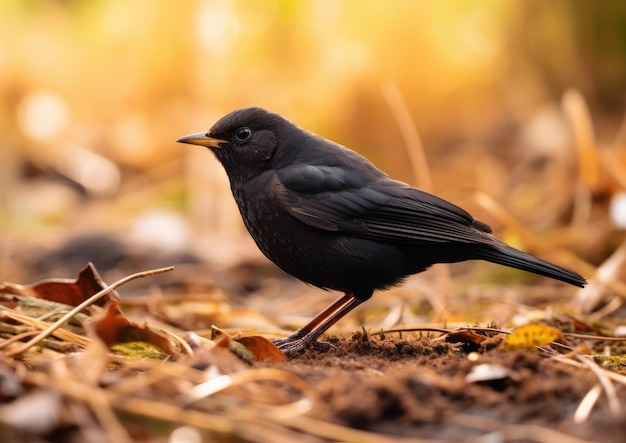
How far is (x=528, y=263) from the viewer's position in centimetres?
350

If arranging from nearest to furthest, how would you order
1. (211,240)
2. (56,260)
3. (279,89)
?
(56,260) < (211,240) < (279,89)

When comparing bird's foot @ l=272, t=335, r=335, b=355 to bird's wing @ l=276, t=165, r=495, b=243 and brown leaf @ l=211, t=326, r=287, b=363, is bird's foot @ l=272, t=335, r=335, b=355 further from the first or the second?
bird's wing @ l=276, t=165, r=495, b=243

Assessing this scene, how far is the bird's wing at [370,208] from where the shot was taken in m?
3.65

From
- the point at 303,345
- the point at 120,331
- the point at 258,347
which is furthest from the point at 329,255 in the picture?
the point at 120,331

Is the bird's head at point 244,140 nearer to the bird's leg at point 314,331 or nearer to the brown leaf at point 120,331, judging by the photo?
the bird's leg at point 314,331

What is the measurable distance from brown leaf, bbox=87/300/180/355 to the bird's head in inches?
56.7

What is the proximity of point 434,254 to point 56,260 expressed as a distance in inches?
170

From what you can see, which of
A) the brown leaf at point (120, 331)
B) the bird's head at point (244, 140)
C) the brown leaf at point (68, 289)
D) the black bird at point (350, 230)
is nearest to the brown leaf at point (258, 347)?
the brown leaf at point (120, 331)

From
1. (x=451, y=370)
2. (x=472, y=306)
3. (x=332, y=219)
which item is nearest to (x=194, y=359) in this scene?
(x=451, y=370)

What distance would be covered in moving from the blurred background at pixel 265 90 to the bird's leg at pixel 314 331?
479cm

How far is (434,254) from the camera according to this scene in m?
3.72

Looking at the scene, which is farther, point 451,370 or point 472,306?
point 472,306

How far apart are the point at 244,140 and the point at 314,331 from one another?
1.12m

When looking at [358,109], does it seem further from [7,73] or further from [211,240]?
[7,73]
